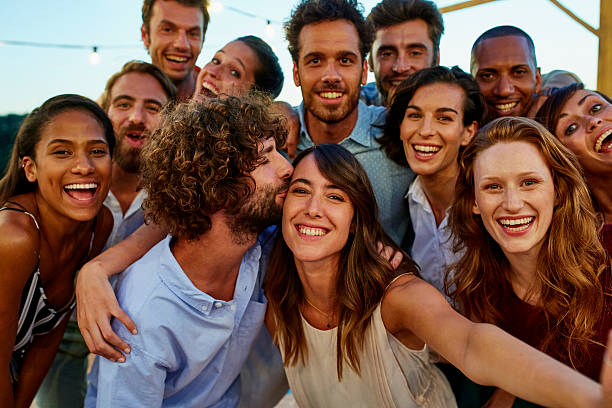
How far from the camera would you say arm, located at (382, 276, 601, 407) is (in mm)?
1548

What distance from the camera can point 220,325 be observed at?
8.11 ft

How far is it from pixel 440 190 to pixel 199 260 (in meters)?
1.58

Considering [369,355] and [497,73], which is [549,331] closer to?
[369,355]

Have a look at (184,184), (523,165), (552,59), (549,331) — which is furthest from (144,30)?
(552,59)

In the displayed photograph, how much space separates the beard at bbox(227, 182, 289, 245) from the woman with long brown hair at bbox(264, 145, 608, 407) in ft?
0.24

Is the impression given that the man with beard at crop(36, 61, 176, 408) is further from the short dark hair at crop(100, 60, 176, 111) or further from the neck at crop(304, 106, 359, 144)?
the neck at crop(304, 106, 359, 144)

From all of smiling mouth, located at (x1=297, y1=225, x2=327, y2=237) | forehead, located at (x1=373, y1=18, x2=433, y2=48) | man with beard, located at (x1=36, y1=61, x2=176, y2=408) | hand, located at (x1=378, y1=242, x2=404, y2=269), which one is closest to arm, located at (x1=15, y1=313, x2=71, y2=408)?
man with beard, located at (x1=36, y1=61, x2=176, y2=408)

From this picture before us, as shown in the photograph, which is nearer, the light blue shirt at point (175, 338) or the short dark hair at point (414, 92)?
the light blue shirt at point (175, 338)

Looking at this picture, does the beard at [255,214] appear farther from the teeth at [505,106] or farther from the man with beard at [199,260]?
the teeth at [505,106]

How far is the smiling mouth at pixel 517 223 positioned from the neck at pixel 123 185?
2.50 metres

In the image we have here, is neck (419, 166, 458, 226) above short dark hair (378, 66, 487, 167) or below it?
below

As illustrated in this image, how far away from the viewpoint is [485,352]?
5.92 feet

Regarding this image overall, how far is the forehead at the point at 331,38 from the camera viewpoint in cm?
348

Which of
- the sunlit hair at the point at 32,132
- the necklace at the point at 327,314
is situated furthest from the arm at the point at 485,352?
the sunlit hair at the point at 32,132
